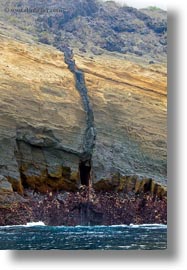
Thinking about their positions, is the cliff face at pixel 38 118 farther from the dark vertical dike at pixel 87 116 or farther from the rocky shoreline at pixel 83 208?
the rocky shoreline at pixel 83 208

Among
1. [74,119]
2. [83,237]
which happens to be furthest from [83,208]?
[74,119]

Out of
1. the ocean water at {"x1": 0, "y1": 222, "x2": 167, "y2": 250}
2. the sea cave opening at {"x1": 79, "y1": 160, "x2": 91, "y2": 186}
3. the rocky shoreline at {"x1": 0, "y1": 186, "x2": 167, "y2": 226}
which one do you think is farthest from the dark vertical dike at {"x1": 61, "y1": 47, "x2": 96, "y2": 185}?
the ocean water at {"x1": 0, "y1": 222, "x2": 167, "y2": 250}

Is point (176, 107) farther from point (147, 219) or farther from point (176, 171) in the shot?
point (147, 219)

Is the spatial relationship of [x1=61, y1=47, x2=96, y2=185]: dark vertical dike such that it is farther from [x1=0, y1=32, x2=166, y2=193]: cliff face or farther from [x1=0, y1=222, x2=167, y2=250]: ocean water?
[x1=0, y1=222, x2=167, y2=250]: ocean water

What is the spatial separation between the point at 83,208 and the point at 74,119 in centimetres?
70

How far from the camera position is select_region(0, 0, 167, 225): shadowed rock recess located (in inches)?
220

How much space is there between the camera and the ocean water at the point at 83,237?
5367 millimetres

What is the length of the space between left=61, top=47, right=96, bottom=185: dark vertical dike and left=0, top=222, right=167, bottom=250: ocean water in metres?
0.42

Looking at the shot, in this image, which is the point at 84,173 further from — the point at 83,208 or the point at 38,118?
the point at 38,118

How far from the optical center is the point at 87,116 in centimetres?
576

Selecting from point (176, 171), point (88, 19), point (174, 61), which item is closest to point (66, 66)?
point (88, 19)

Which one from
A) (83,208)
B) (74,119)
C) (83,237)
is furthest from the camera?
(74,119)

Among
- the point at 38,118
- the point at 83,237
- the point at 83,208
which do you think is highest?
the point at 38,118

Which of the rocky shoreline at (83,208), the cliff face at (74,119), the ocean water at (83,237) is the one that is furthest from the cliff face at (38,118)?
the ocean water at (83,237)
